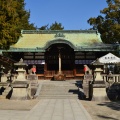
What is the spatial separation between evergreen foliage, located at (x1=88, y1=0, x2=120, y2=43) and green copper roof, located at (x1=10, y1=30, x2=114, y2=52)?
118 centimetres

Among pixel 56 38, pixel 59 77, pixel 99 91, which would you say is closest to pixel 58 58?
pixel 56 38

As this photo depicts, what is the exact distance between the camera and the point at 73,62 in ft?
111

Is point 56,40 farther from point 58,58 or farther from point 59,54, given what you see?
point 58,58

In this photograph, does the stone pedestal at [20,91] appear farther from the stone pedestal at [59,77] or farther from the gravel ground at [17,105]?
the stone pedestal at [59,77]

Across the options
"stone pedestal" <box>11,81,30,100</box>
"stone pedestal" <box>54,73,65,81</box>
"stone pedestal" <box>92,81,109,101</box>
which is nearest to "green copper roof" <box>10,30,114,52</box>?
"stone pedestal" <box>54,73,65,81</box>

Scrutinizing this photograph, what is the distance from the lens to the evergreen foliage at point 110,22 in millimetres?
33812

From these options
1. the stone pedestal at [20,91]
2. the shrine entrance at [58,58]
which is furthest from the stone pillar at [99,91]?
the shrine entrance at [58,58]

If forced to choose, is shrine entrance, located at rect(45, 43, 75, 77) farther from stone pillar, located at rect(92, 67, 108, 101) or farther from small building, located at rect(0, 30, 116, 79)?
stone pillar, located at rect(92, 67, 108, 101)

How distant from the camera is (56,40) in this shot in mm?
32188

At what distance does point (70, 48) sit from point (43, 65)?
3939 mm

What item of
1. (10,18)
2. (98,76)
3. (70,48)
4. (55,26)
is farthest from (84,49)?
(55,26)

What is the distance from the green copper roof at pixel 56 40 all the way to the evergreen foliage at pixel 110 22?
118cm

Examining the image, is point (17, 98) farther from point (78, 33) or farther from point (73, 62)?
point (78, 33)

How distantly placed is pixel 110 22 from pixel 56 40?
7836mm
